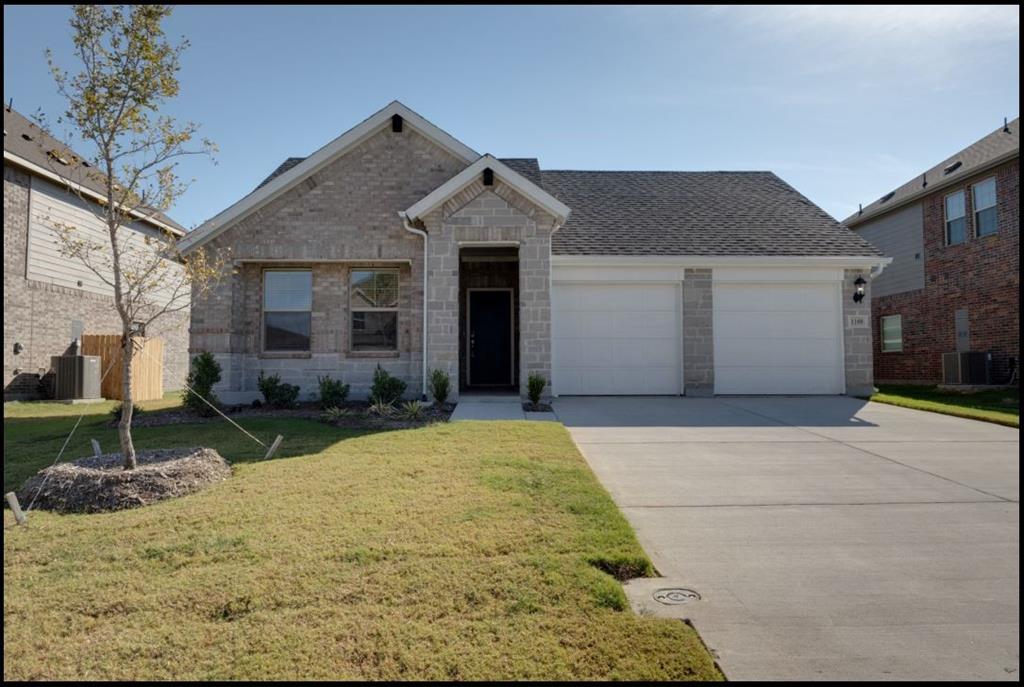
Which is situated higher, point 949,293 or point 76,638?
point 949,293

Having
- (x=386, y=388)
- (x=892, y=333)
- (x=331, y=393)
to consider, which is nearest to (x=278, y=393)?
(x=331, y=393)

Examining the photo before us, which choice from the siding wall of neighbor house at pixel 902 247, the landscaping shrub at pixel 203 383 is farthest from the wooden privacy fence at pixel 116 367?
the siding wall of neighbor house at pixel 902 247

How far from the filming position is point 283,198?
507 inches

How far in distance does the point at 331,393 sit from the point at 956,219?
19.4 m

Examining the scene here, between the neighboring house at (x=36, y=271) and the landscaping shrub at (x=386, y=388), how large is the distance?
6507 mm

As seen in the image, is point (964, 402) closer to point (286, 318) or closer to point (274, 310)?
point (286, 318)

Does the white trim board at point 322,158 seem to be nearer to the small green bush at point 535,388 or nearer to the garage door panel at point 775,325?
the small green bush at point 535,388

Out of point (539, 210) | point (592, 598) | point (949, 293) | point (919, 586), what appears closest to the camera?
point (592, 598)

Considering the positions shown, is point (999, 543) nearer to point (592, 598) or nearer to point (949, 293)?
point (592, 598)

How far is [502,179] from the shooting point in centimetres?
1175

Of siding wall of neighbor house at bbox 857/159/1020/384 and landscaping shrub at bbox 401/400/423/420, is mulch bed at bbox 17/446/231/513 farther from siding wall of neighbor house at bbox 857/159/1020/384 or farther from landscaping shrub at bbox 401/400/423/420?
siding wall of neighbor house at bbox 857/159/1020/384

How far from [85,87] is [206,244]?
7.14m

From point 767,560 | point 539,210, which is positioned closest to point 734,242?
point 539,210

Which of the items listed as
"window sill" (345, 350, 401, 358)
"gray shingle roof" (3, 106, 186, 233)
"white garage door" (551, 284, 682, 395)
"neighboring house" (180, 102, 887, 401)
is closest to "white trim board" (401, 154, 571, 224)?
"neighboring house" (180, 102, 887, 401)
